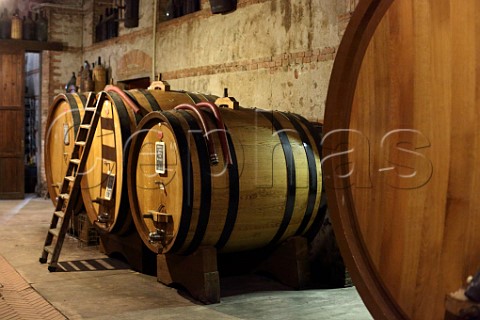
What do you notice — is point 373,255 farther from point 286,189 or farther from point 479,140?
point 286,189

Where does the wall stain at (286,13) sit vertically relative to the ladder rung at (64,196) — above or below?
above

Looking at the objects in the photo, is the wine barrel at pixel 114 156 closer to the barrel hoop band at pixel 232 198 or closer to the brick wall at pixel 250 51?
the brick wall at pixel 250 51

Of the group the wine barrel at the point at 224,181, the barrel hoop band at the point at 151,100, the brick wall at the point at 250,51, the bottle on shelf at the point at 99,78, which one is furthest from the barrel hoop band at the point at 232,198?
the bottle on shelf at the point at 99,78

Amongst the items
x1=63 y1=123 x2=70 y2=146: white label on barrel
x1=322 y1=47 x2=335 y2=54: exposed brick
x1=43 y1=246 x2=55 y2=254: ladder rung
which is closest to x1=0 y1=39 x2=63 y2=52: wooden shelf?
x1=63 y1=123 x2=70 y2=146: white label on barrel

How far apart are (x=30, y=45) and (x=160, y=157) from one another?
7276 millimetres

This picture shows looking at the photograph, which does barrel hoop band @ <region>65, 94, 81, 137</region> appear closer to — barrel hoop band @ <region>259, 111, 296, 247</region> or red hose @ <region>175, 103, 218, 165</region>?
red hose @ <region>175, 103, 218, 165</region>

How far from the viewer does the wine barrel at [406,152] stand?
1.37 metres

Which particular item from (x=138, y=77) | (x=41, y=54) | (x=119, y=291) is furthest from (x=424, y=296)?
(x=41, y=54)

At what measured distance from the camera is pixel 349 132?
171 centimetres

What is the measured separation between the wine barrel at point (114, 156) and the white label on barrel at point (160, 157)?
557 mm

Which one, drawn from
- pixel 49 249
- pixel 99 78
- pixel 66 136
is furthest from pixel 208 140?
pixel 99 78

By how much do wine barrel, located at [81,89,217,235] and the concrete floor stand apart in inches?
20.1

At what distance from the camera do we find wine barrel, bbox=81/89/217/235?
16.3ft

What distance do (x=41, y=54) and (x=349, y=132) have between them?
10305 millimetres
